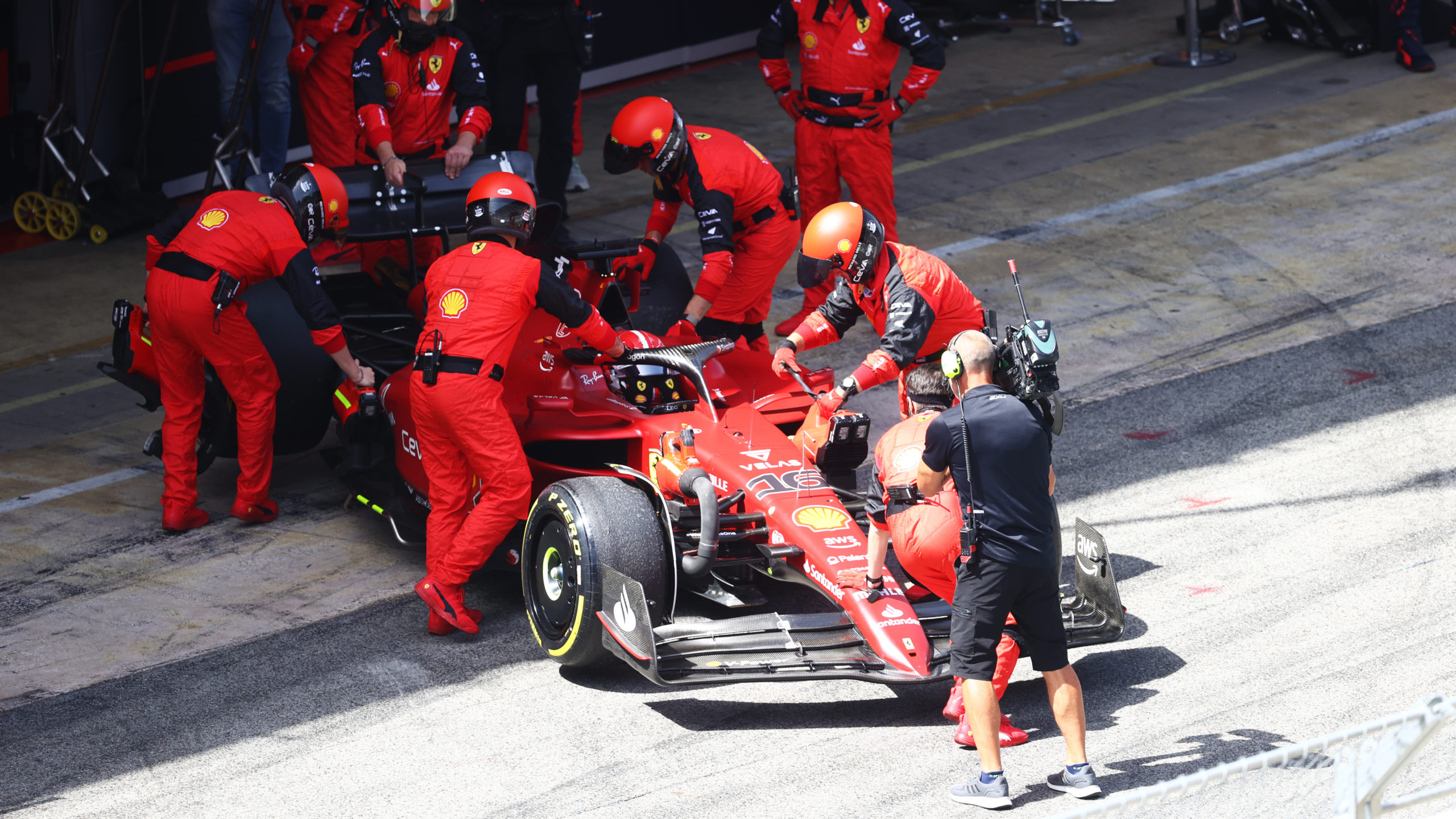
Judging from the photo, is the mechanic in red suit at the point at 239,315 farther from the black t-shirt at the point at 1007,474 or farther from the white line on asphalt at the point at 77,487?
the black t-shirt at the point at 1007,474

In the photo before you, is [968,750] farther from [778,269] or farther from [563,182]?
[563,182]

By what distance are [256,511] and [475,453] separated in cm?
177

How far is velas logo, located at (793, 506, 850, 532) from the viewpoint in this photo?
6117 mm

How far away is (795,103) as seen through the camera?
1050 centimetres

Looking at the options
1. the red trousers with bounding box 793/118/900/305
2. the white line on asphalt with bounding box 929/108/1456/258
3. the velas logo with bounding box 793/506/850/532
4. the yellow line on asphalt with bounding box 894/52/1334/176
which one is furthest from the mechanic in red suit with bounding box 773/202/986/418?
the yellow line on asphalt with bounding box 894/52/1334/176

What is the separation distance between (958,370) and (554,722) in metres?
2.03

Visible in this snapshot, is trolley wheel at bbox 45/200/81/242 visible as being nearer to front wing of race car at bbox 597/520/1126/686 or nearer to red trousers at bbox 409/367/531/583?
red trousers at bbox 409/367/531/583

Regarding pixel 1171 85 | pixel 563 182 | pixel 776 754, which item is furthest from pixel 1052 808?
pixel 1171 85


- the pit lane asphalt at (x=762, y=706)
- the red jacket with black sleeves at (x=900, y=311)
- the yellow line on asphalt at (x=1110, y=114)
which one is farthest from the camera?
the yellow line on asphalt at (x=1110, y=114)

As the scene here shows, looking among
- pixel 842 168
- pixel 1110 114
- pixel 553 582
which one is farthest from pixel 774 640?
pixel 1110 114

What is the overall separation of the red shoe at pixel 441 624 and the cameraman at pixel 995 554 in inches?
92.1

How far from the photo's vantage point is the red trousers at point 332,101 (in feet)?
35.1

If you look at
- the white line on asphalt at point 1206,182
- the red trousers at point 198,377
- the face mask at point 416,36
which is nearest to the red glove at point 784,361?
the red trousers at point 198,377

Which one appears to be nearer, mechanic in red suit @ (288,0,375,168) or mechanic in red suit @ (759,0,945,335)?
mechanic in red suit @ (759,0,945,335)
